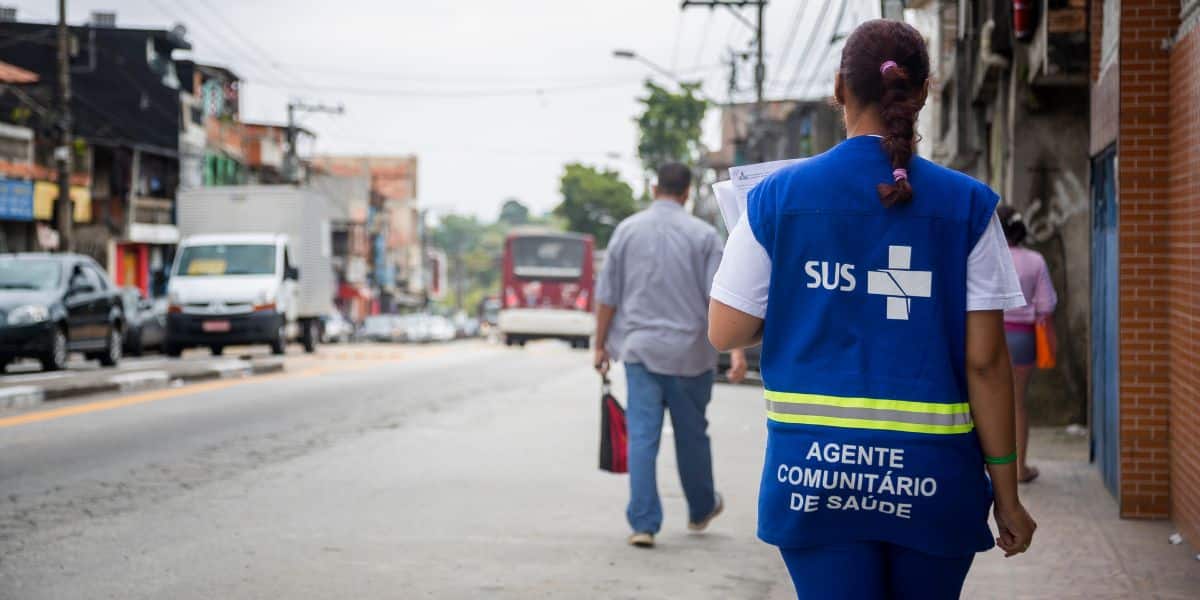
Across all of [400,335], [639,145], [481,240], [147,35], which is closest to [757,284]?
[147,35]

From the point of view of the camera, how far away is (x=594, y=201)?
9544cm

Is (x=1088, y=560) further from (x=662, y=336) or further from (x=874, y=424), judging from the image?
(x=874, y=424)

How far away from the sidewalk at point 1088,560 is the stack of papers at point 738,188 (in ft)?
10.8

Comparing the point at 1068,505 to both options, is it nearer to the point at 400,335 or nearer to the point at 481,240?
the point at 400,335

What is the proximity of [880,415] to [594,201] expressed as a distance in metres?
92.6

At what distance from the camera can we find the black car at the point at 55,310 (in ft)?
68.8

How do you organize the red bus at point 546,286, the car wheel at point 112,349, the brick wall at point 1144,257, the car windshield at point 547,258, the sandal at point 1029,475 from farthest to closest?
the car windshield at point 547,258
the red bus at point 546,286
the car wheel at point 112,349
the sandal at point 1029,475
the brick wall at point 1144,257

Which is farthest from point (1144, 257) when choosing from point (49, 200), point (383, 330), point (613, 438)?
point (383, 330)

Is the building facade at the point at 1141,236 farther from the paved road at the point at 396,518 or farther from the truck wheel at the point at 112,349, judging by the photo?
the truck wheel at the point at 112,349

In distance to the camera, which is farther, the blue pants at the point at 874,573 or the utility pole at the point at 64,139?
the utility pole at the point at 64,139

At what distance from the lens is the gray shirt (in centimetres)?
755

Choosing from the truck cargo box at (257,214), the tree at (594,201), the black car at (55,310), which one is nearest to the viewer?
the black car at (55,310)

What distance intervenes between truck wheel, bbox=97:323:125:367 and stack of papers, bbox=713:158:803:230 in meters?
21.8

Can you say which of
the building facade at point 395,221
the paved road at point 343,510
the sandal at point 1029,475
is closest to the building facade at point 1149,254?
the sandal at point 1029,475
